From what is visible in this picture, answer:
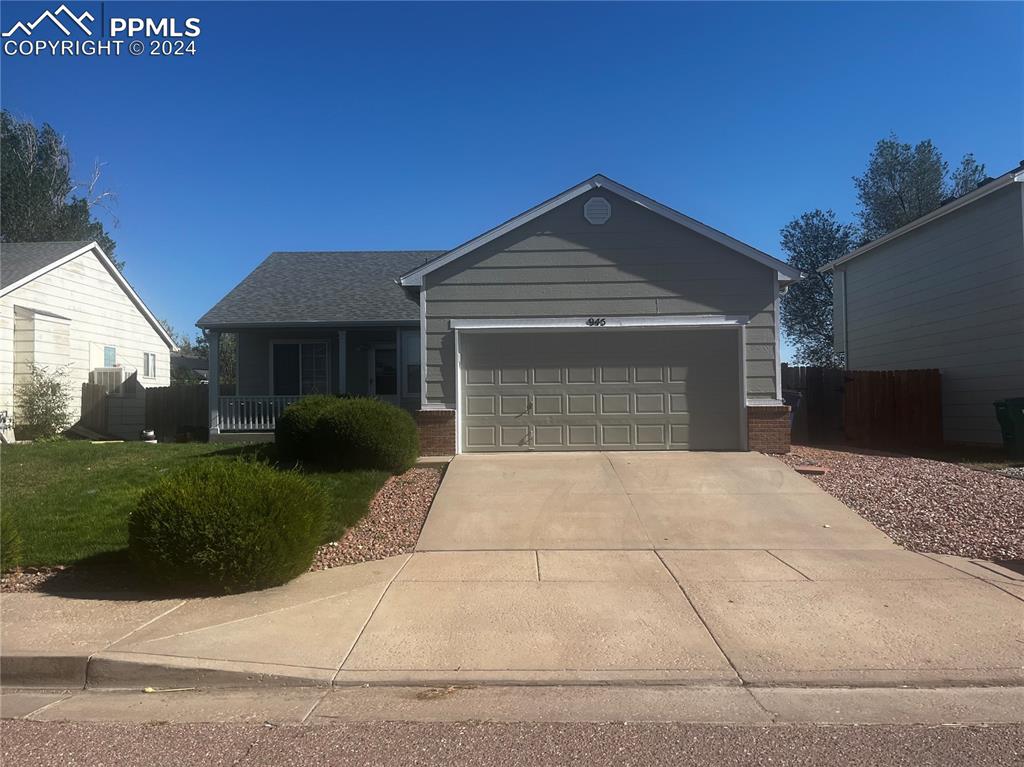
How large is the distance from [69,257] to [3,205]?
17668 mm

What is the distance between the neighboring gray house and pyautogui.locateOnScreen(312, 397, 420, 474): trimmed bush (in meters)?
12.5

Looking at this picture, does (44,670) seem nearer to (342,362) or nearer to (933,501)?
(933,501)

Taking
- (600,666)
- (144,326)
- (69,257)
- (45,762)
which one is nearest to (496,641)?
(600,666)

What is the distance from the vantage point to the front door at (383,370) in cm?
1834

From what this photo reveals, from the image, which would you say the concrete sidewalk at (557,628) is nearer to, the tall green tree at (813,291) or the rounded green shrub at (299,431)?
the rounded green shrub at (299,431)

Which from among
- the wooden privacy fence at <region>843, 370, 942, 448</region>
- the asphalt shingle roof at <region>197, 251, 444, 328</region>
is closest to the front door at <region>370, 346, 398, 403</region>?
the asphalt shingle roof at <region>197, 251, 444, 328</region>

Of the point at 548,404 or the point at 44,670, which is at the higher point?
the point at 548,404

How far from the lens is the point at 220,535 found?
6.18m

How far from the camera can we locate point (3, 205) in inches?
1264

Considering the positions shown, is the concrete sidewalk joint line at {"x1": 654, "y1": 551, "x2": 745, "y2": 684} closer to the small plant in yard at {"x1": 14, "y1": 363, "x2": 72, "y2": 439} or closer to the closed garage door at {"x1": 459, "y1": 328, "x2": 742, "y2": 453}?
the closed garage door at {"x1": 459, "y1": 328, "x2": 742, "y2": 453}

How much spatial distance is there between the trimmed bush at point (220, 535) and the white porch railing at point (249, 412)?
34.3 feet

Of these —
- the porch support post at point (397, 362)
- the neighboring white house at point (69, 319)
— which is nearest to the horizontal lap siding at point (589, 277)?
the porch support post at point (397, 362)

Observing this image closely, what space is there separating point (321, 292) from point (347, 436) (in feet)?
28.9

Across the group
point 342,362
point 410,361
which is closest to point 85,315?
point 342,362
